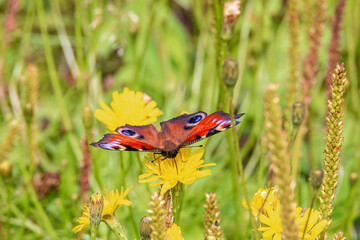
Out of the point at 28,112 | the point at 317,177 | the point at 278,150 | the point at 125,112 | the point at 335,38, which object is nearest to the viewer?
the point at 278,150

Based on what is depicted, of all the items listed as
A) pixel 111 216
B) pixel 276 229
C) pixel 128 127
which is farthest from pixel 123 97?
pixel 276 229

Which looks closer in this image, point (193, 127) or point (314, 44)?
point (193, 127)

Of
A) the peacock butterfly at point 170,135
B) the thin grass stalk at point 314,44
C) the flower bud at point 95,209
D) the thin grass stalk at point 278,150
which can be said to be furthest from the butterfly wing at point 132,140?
the thin grass stalk at point 314,44

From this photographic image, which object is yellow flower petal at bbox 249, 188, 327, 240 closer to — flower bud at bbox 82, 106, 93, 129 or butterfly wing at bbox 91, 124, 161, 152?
butterfly wing at bbox 91, 124, 161, 152

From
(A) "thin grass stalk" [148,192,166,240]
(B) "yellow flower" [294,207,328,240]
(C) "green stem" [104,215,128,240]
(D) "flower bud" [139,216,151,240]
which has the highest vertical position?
(A) "thin grass stalk" [148,192,166,240]

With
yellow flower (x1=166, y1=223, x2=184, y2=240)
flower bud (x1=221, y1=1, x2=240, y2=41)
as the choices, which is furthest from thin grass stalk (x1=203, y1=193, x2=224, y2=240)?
flower bud (x1=221, y1=1, x2=240, y2=41)

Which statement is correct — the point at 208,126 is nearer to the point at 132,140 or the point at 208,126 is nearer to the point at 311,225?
the point at 132,140

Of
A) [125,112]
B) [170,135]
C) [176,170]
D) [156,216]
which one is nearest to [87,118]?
[125,112]
